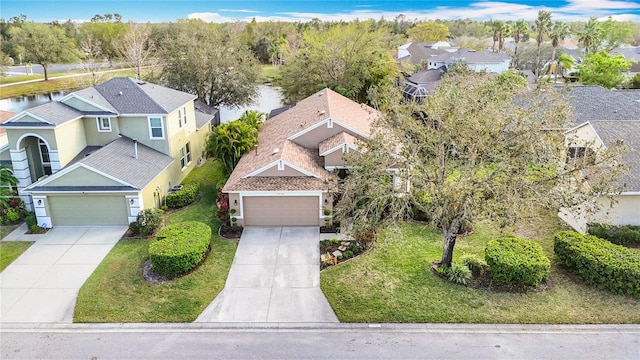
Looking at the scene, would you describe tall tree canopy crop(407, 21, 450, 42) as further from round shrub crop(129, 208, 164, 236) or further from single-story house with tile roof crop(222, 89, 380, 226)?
round shrub crop(129, 208, 164, 236)

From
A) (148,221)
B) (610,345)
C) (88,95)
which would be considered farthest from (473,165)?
(88,95)

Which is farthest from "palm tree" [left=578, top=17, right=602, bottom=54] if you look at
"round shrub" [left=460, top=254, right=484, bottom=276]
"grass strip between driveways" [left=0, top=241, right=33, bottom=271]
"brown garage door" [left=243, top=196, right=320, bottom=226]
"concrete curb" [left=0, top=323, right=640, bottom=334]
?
"grass strip between driveways" [left=0, top=241, right=33, bottom=271]

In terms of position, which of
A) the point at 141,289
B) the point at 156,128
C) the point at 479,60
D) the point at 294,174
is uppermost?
the point at 479,60

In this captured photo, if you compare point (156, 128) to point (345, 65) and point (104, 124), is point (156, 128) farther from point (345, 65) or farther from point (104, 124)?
point (345, 65)

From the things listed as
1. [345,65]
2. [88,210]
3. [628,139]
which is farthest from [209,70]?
[628,139]

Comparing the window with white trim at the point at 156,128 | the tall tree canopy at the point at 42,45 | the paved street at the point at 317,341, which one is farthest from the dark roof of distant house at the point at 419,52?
the paved street at the point at 317,341

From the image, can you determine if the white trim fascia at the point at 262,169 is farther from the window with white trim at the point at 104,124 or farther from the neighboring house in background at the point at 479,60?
the neighboring house in background at the point at 479,60
